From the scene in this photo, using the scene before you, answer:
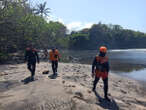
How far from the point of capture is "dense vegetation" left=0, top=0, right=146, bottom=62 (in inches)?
752

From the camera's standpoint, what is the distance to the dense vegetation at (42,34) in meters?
19.1

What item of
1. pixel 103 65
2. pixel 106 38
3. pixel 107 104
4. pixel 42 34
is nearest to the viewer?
pixel 107 104

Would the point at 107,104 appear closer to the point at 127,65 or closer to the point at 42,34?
the point at 127,65

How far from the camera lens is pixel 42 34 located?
35094mm

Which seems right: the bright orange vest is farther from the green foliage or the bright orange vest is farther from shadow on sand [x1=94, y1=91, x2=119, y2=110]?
the green foliage

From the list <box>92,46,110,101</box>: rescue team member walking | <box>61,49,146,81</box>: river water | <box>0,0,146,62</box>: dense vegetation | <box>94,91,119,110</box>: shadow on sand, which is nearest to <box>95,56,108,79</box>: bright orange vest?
<box>92,46,110,101</box>: rescue team member walking

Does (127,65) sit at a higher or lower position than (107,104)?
lower

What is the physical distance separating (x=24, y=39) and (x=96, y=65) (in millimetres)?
19862

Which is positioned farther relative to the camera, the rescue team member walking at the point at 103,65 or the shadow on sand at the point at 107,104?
the rescue team member walking at the point at 103,65

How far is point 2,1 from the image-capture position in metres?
18.1

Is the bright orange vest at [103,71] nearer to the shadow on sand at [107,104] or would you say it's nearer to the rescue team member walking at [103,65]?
the rescue team member walking at [103,65]

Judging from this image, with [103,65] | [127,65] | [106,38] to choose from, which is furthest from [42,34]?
[106,38]

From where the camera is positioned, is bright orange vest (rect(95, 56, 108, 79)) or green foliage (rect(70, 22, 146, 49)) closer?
bright orange vest (rect(95, 56, 108, 79))

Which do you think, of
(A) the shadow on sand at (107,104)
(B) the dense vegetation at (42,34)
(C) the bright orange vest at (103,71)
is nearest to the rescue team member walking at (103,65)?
(C) the bright orange vest at (103,71)
